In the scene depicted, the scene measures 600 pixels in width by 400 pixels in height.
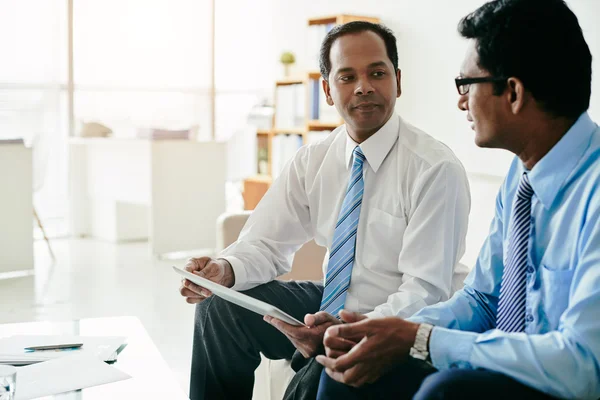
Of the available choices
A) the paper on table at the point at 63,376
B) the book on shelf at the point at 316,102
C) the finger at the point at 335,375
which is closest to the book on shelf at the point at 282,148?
the book on shelf at the point at 316,102

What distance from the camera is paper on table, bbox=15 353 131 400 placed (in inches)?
55.9

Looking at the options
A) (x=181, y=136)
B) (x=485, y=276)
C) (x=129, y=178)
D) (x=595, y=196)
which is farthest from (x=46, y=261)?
(x=595, y=196)

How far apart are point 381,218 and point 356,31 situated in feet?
1.70

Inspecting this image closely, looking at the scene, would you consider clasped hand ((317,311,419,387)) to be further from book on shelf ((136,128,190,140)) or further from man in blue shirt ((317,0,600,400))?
book on shelf ((136,128,190,140))

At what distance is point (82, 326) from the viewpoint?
1.95 m

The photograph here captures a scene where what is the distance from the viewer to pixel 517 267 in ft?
4.16

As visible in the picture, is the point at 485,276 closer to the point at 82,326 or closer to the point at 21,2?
the point at 82,326

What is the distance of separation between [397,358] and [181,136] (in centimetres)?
423

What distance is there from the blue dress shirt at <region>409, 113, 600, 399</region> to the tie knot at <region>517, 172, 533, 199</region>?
0.01m

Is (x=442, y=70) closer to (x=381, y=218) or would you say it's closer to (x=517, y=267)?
(x=381, y=218)

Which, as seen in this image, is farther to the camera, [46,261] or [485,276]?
[46,261]

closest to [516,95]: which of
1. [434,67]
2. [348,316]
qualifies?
[348,316]

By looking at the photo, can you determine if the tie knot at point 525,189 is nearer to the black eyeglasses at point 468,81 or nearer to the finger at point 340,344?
the black eyeglasses at point 468,81

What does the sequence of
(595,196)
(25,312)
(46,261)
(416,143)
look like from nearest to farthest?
(595,196)
(416,143)
(25,312)
(46,261)
